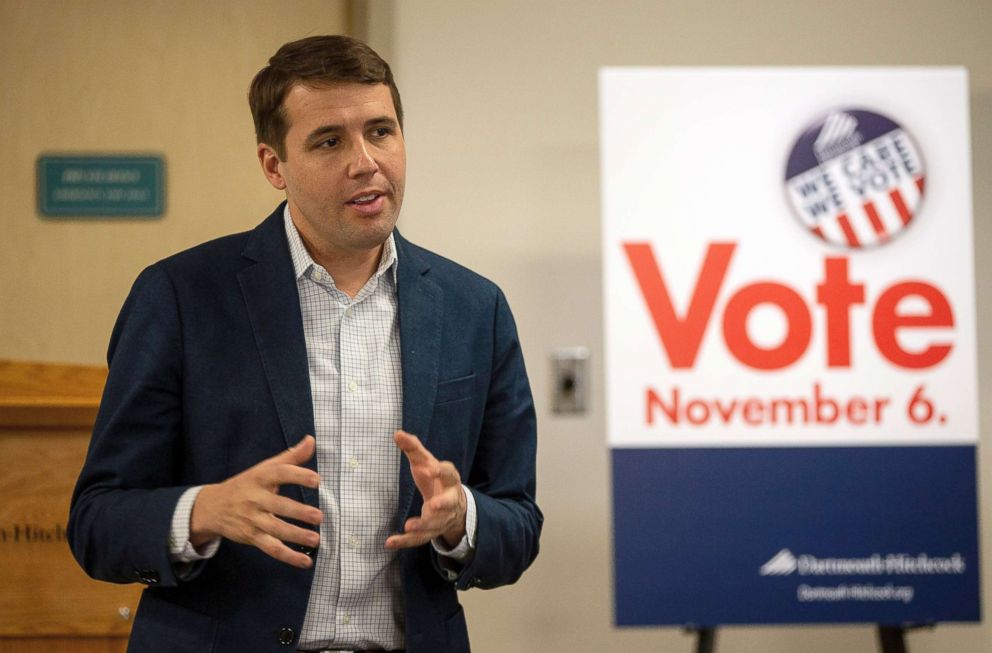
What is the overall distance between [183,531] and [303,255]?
0.46 metres

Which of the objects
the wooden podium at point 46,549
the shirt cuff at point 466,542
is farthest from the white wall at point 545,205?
the shirt cuff at point 466,542

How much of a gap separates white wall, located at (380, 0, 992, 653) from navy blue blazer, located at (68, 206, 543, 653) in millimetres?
1936

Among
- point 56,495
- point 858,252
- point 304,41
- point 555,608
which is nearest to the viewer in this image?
point 304,41

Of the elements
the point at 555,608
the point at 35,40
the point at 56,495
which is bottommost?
the point at 555,608

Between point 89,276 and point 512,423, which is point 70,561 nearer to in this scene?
point 512,423

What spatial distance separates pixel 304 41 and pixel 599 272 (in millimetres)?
2096

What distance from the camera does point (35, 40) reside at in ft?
12.1

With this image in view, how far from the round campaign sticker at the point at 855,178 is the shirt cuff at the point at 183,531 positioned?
1.99m

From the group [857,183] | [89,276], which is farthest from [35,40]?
[857,183]

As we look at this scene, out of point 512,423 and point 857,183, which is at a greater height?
point 857,183

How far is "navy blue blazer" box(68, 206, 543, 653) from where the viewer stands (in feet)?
5.00

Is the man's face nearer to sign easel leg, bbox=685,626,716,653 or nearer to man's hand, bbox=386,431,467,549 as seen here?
man's hand, bbox=386,431,467,549

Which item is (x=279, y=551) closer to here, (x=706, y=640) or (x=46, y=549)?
(x=46, y=549)

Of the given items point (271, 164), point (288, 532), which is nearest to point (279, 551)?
point (288, 532)
